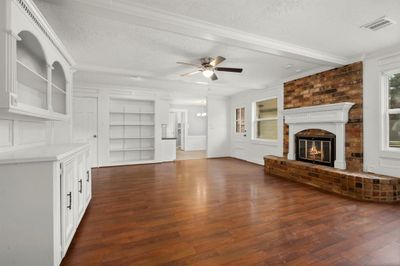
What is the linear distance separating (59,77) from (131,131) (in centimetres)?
361

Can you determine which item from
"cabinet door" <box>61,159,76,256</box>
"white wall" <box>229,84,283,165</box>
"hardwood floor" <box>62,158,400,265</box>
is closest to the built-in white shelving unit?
"hardwood floor" <box>62,158,400,265</box>

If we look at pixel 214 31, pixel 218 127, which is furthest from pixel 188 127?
pixel 214 31

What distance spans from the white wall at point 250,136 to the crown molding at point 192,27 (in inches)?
92.8

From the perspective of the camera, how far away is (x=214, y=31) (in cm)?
265

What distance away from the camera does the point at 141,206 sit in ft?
9.74

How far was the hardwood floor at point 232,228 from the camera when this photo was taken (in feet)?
5.91

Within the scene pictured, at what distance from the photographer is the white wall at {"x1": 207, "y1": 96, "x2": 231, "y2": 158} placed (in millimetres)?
7836

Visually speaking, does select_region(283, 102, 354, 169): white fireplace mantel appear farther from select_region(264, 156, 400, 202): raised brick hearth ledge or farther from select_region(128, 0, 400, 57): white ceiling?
select_region(128, 0, 400, 57): white ceiling

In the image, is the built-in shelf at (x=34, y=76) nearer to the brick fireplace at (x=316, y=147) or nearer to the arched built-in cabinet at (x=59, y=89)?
the arched built-in cabinet at (x=59, y=89)

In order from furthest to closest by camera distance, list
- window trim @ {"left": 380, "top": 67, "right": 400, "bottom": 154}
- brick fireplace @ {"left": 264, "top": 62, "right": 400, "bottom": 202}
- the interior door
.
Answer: the interior door → window trim @ {"left": 380, "top": 67, "right": 400, "bottom": 154} → brick fireplace @ {"left": 264, "top": 62, "right": 400, "bottom": 202}

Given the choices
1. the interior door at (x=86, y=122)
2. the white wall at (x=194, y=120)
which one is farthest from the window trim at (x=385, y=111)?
the white wall at (x=194, y=120)

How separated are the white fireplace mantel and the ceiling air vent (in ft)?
4.99

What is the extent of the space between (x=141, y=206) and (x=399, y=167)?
4.28 metres

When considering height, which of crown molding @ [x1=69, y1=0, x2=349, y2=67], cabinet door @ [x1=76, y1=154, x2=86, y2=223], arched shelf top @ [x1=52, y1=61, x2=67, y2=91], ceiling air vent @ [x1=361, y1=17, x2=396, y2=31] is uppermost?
ceiling air vent @ [x1=361, y1=17, x2=396, y2=31]
